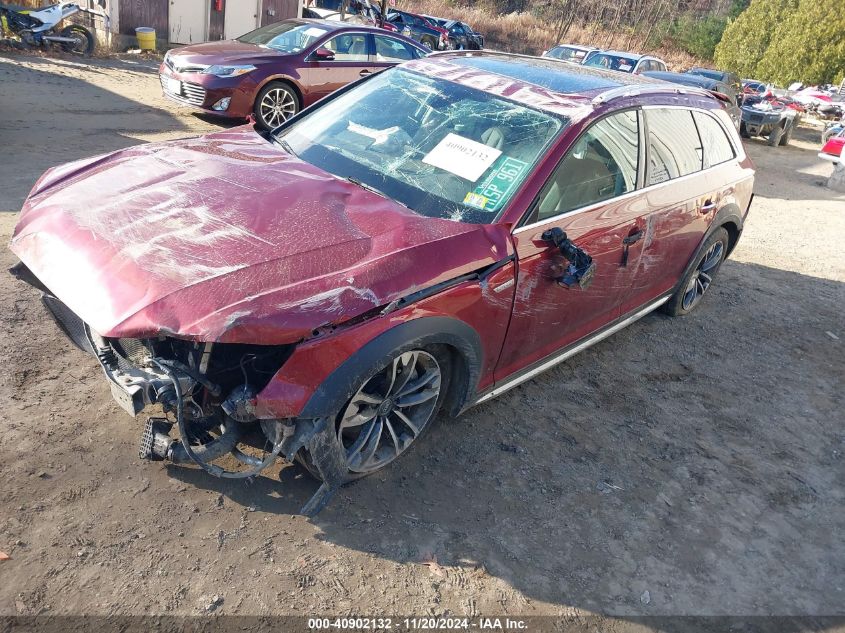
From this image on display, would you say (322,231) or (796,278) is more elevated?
(322,231)

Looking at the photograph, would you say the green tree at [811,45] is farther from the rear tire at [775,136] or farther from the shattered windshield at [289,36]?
the shattered windshield at [289,36]

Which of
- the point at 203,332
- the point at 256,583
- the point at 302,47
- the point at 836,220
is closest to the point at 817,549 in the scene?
the point at 256,583

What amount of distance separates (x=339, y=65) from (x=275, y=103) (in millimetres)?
1238

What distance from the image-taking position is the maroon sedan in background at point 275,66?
8828 mm

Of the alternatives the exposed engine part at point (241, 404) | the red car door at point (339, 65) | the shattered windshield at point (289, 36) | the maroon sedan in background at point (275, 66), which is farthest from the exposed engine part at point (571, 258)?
the shattered windshield at point (289, 36)

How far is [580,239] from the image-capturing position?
3529mm

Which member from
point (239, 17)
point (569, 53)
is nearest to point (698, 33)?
point (569, 53)

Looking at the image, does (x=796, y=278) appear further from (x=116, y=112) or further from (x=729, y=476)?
(x=116, y=112)

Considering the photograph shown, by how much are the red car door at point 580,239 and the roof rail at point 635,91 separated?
107mm

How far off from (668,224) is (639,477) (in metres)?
1.69

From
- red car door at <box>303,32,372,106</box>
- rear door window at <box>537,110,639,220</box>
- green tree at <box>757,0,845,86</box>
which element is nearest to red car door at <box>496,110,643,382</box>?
rear door window at <box>537,110,639,220</box>

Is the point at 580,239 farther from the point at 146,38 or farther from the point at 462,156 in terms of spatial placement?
the point at 146,38

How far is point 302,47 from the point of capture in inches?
376

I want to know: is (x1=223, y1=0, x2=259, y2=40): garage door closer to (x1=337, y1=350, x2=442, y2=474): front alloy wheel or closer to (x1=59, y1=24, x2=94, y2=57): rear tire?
(x1=59, y1=24, x2=94, y2=57): rear tire
